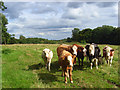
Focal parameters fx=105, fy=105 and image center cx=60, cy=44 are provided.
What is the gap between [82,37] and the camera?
66125 millimetres

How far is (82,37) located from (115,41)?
69.1 feet

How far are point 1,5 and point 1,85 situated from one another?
457 inches

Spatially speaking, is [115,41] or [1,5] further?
[115,41]

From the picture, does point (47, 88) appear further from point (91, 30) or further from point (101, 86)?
point (91, 30)

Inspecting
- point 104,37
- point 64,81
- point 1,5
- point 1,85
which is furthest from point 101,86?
point 104,37

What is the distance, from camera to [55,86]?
24.7 feet

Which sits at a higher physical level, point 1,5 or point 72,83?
point 1,5

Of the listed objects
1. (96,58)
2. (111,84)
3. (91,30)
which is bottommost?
(111,84)

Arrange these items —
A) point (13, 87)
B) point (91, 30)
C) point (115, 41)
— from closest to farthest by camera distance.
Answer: point (13, 87) → point (115, 41) → point (91, 30)

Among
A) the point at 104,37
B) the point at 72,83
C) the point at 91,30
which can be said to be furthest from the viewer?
the point at 91,30

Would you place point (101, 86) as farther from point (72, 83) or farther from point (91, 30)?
point (91, 30)

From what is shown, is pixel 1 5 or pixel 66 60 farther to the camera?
pixel 1 5

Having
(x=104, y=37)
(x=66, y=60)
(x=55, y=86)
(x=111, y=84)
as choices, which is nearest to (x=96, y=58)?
(x=111, y=84)

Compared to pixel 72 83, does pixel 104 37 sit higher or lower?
higher
